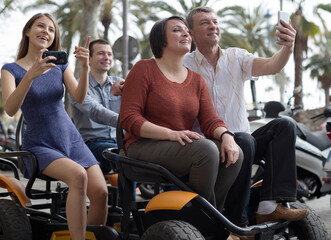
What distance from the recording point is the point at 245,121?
377 cm

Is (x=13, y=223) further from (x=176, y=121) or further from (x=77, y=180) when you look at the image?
(x=176, y=121)

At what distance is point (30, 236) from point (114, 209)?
725mm

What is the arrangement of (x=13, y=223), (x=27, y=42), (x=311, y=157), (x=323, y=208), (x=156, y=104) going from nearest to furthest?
1. (x=156, y=104)
2. (x=13, y=223)
3. (x=27, y=42)
4. (x=311, y=157)
5. (x=323, y=208)

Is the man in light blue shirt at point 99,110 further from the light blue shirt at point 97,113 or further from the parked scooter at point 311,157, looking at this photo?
the parked scooter at point 311,157

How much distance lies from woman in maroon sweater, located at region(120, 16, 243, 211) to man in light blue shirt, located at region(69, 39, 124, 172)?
1.32m

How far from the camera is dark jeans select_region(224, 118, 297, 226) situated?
3236mm

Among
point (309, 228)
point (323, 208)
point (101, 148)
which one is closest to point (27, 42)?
point (101, 148)

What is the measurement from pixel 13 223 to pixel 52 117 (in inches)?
32.1

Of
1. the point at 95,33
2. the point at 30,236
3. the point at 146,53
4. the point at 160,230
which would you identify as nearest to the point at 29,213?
the point at 30,236

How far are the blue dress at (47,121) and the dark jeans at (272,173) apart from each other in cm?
118

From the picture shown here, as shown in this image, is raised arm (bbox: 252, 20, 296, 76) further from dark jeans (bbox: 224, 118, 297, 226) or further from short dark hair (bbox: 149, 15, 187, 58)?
short dark hair (bbox: 149, 15, 187, 58)

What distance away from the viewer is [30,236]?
393cm

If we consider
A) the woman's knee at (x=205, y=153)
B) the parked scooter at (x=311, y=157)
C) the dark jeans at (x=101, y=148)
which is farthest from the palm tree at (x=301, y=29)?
the woman's knee at (x=205, y=153)

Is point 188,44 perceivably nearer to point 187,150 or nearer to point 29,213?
point 187,150
